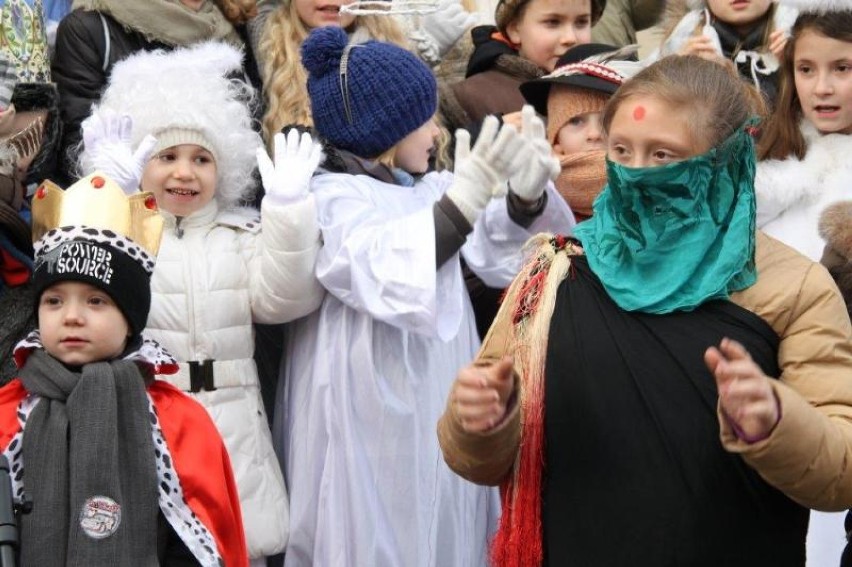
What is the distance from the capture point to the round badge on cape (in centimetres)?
363

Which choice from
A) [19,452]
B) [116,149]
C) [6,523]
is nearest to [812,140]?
[116,149]

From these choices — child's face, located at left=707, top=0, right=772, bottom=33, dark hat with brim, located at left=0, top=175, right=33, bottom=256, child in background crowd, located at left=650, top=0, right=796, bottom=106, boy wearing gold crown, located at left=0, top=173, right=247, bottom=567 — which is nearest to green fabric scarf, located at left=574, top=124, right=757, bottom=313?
boy wearing gold crown, located at left=0, top=173, right=247, bottom=567

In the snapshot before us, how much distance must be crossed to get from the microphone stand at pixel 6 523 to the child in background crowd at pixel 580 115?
2295mm

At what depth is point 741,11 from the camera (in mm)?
5855

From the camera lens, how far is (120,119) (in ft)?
15.6

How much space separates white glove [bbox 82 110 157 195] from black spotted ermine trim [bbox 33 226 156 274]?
574 mm

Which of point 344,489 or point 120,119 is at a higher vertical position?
point 120,119

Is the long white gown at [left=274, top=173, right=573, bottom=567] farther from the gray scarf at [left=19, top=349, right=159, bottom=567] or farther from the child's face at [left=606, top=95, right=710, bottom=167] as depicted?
the child's face at [left=606, top=95, right=710, bottom=167]

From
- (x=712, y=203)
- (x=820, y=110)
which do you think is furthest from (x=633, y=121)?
(x=820, y=110)

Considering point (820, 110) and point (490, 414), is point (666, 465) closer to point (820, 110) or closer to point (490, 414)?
point (490, 414)

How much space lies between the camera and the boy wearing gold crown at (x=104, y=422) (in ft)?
12.0

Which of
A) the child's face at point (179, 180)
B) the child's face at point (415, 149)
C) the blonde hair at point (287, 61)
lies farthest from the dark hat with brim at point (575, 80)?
the child's face at point (179, 180)

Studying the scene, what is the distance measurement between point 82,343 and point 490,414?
122 centimetres

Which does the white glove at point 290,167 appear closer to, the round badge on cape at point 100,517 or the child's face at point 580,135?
the child's face at point 580,135
